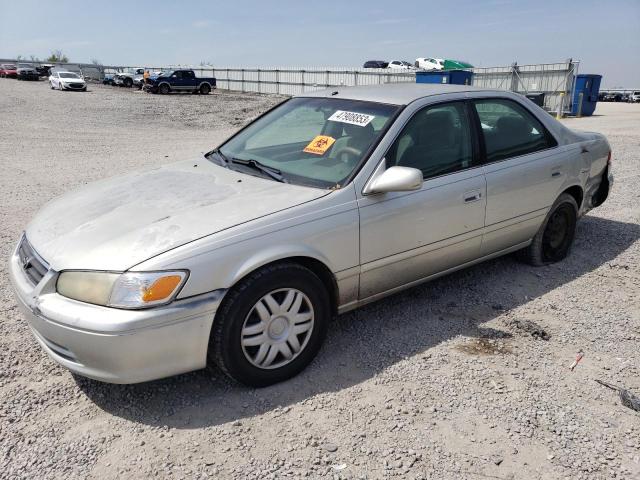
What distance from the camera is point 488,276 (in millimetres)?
4586

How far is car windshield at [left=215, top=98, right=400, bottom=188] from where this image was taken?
3.36 m

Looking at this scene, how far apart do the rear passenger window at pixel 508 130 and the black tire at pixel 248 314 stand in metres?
1.86

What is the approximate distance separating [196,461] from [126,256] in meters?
1.03

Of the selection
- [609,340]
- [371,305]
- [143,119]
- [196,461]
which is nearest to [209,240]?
[196,461]

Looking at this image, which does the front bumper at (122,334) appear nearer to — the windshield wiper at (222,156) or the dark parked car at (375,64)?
the windshield wiper at (222,156)

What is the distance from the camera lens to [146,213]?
2990 mm

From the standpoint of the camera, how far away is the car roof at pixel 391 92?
12.2 ft

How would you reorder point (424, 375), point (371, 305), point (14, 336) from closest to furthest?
point (424, 375), point (14, 336), point (371, 305)

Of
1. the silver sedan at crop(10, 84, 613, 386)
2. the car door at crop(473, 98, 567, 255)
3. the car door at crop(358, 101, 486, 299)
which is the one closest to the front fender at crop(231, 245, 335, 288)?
the silver sedan at crop(10, 84, 613, 386)

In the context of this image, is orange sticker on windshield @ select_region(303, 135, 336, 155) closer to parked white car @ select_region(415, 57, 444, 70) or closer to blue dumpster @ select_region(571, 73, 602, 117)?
blue dumpster @ select_region(571, 73, 602, 117)

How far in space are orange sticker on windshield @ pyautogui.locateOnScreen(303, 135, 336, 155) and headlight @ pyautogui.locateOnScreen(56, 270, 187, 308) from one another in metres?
1.40

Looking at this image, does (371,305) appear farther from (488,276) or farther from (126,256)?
(126,256)

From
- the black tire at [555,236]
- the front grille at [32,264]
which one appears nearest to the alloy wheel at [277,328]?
the front grille at [32,264]

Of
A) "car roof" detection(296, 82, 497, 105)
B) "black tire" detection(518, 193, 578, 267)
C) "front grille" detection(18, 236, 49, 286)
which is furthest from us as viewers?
"black tire" detection(518, 193, 578, 267)
